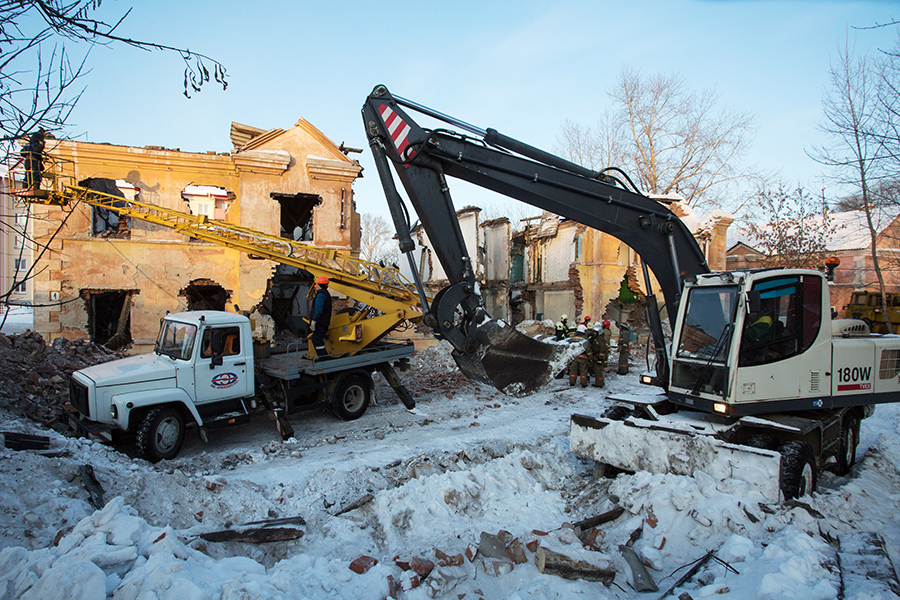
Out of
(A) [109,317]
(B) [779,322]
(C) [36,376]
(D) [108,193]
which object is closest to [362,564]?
(B) [779,322]

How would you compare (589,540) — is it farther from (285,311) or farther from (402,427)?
(285,311)

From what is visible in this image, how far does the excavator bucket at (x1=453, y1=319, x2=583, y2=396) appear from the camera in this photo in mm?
5309

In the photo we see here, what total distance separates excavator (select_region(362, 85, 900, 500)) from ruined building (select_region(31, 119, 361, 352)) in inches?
417

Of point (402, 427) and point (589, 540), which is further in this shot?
point (402, 427)

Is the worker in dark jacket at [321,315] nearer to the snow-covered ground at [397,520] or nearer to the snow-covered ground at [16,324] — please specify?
the snow-covered ground at [397,520]

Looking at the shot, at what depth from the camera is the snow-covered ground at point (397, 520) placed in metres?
3.35

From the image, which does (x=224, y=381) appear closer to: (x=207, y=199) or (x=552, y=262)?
(x=207, y=199)

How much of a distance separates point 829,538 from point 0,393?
10.9 meters

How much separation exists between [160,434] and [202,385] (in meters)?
0.83

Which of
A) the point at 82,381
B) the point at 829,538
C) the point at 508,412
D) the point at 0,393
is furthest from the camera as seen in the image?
the point at 508,412

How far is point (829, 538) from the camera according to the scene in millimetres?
4348

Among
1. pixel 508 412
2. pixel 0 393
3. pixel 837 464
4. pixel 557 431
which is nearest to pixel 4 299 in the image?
pixel 0 393

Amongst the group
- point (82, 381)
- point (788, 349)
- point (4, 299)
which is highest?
point (4, 299)

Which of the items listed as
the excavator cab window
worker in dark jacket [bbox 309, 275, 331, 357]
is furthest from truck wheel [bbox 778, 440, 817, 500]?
worker in dark jacket [bbox 309, 275, 331, 357]
